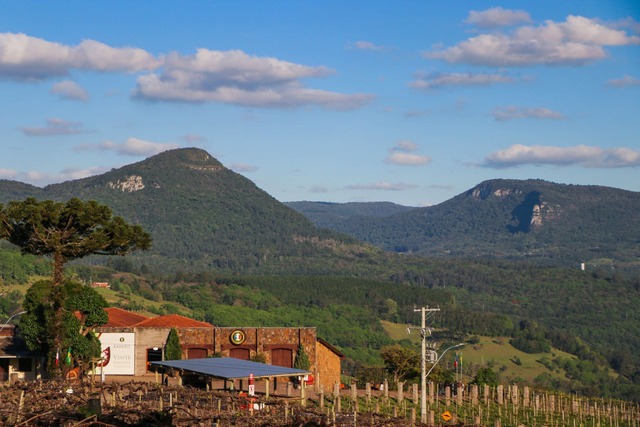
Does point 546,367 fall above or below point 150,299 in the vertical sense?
below

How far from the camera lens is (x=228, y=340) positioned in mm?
78125

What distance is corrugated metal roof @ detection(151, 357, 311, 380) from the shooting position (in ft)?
165

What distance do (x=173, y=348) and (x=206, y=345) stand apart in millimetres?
2875

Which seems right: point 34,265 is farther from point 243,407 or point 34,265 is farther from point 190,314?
point 243,407

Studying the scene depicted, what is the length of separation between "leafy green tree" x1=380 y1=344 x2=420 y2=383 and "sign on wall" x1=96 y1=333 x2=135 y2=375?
2444 centimetres

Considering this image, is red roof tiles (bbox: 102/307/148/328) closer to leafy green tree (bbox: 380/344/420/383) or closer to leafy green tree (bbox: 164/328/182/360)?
leafy green tree (bbox: 164/328/182/360)

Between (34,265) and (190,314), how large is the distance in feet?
96.7

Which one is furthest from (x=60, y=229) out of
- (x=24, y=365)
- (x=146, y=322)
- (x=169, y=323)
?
(x=169, y=323)

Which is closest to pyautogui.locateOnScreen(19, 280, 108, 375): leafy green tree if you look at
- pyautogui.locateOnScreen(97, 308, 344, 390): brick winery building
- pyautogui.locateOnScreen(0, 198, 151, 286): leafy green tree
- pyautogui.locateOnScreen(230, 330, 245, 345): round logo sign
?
pyautogui.locateOnScreen(0, 198, 151, 286): leafy green tree

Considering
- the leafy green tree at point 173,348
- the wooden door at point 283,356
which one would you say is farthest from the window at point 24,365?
the wooden door at point 283,356

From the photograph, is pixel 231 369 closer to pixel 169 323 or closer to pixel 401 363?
pixel 169 323

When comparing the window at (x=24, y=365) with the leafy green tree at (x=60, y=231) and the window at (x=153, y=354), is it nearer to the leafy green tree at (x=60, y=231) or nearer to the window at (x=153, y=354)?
the leafy green tree at (x=60, y=231)

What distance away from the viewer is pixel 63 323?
65438 mm

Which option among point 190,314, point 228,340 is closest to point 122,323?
point 228,340
